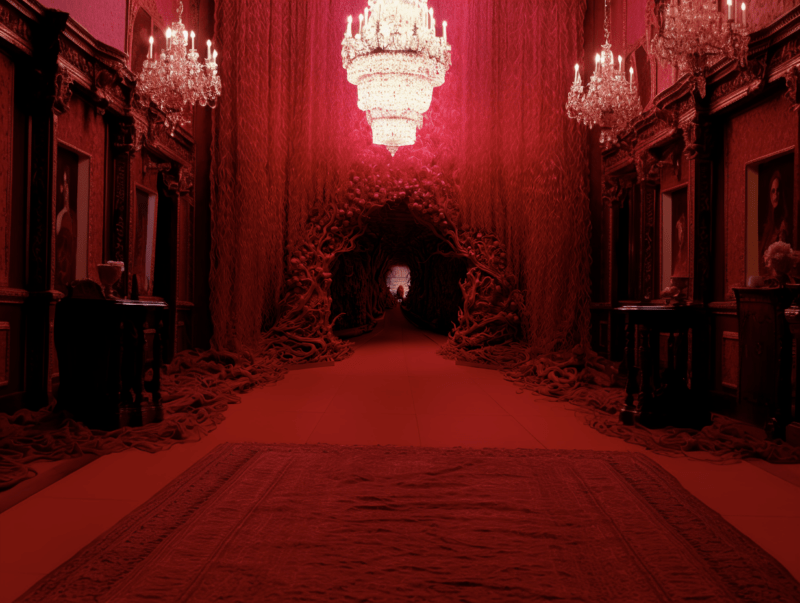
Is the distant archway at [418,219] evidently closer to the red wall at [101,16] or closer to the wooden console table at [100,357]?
the red wall at [101,16]

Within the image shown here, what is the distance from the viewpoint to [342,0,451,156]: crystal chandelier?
5676mm

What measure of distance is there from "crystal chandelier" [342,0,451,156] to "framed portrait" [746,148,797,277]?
304cm

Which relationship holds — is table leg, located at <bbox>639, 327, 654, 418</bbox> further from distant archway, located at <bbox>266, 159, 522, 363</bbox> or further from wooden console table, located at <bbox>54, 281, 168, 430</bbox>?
distant archway, located at <bbox>266, 159, 522, 363</bbox>

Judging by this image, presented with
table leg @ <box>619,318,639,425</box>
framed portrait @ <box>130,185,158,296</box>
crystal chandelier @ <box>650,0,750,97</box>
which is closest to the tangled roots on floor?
table leg @ <box>619,318,639,425</box>

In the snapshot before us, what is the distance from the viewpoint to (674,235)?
5.87m

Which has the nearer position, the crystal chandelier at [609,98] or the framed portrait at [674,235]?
the crystal chandelier at [609,98]

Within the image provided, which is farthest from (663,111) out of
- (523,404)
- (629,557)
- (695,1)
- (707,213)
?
(629,557)

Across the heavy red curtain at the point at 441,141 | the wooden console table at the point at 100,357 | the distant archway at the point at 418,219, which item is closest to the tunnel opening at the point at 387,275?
the distant archway at the point at 418,219

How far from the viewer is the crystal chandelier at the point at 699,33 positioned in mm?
3545

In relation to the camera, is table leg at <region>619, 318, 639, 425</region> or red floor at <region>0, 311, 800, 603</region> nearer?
red floor at <region>0, 311, 800, 603</region>

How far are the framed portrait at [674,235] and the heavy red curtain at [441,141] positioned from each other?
1.36 meters

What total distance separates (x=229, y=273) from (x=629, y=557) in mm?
6258

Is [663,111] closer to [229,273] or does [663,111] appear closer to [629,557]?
[629,557]

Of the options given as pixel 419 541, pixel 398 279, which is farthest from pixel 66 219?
pixel 398 279
